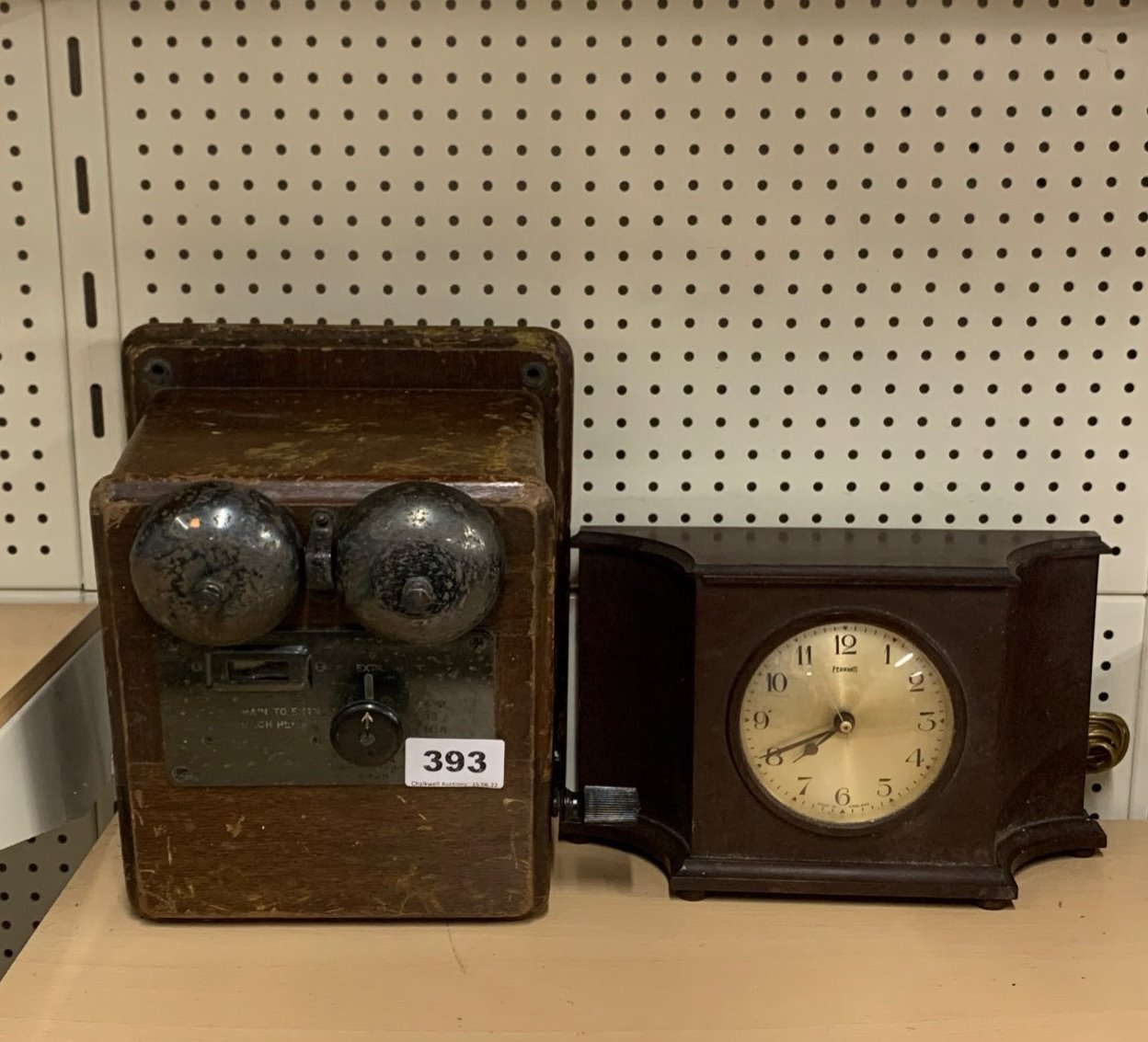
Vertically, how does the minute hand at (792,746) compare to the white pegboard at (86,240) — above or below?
below

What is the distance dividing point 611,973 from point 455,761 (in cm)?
19

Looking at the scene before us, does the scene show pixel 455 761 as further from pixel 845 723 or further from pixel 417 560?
pixel 845 723

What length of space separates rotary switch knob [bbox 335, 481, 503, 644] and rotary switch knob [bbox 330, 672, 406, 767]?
0.07 m

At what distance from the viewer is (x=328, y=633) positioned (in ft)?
2.80

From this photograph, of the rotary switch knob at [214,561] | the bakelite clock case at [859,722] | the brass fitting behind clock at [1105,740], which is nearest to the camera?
the rotary switch knob at [214,561]

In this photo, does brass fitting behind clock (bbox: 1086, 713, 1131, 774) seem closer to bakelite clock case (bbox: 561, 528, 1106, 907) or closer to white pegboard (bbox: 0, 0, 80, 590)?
bakelite clock case (bbox: 561, 528, 1106, 907)

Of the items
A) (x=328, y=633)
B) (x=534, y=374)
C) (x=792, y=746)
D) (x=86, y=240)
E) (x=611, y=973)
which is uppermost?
(x=86, y=240)

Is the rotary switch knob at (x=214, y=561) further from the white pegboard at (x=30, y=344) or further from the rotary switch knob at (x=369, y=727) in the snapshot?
the white pegboard at (x=30, y=344)

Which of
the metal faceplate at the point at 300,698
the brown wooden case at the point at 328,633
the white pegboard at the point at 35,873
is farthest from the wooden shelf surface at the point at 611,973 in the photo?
the white pegboard at the point at 35,873

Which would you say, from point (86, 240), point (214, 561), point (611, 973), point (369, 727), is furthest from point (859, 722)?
point (86, 240)

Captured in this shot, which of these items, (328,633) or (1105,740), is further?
(1105,740)

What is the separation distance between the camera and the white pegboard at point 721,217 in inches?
40.3

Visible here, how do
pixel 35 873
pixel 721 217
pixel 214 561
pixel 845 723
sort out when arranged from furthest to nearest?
pixel 35 873 < pixel 721 217 < pixel 845 723 < pixel 214 561

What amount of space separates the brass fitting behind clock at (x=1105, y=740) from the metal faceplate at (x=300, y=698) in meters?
0.59
